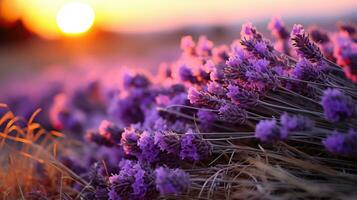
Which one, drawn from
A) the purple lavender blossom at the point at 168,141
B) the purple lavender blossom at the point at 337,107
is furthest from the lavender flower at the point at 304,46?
the purple lavender blossom at the point at 168,141

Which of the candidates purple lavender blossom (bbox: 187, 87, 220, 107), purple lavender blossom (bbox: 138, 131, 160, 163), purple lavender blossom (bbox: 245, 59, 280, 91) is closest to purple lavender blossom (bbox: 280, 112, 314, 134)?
purple lavender blossom (bbox: 245, 59, 280, 91)

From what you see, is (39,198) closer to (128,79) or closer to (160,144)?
(160,144)

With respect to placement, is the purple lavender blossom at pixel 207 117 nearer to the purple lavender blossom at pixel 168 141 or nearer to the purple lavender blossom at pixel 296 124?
the purple lavender blossom at pixel 168 141

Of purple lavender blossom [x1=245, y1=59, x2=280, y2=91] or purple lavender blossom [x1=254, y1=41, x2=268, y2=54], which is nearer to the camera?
purple lavender blossom [x1=245, y1=59, x2=280, y2=91]

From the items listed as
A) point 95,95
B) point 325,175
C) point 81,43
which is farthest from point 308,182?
point 81,43

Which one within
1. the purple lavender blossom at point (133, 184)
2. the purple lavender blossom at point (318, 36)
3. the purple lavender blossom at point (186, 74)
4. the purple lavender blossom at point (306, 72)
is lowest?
the purple lavender blossom at point (133, 184)

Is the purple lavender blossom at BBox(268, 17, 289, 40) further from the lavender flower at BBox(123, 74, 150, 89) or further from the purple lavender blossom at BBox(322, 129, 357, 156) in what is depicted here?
the purple lavender blossom at BBox(322, 129, 357, 156)
